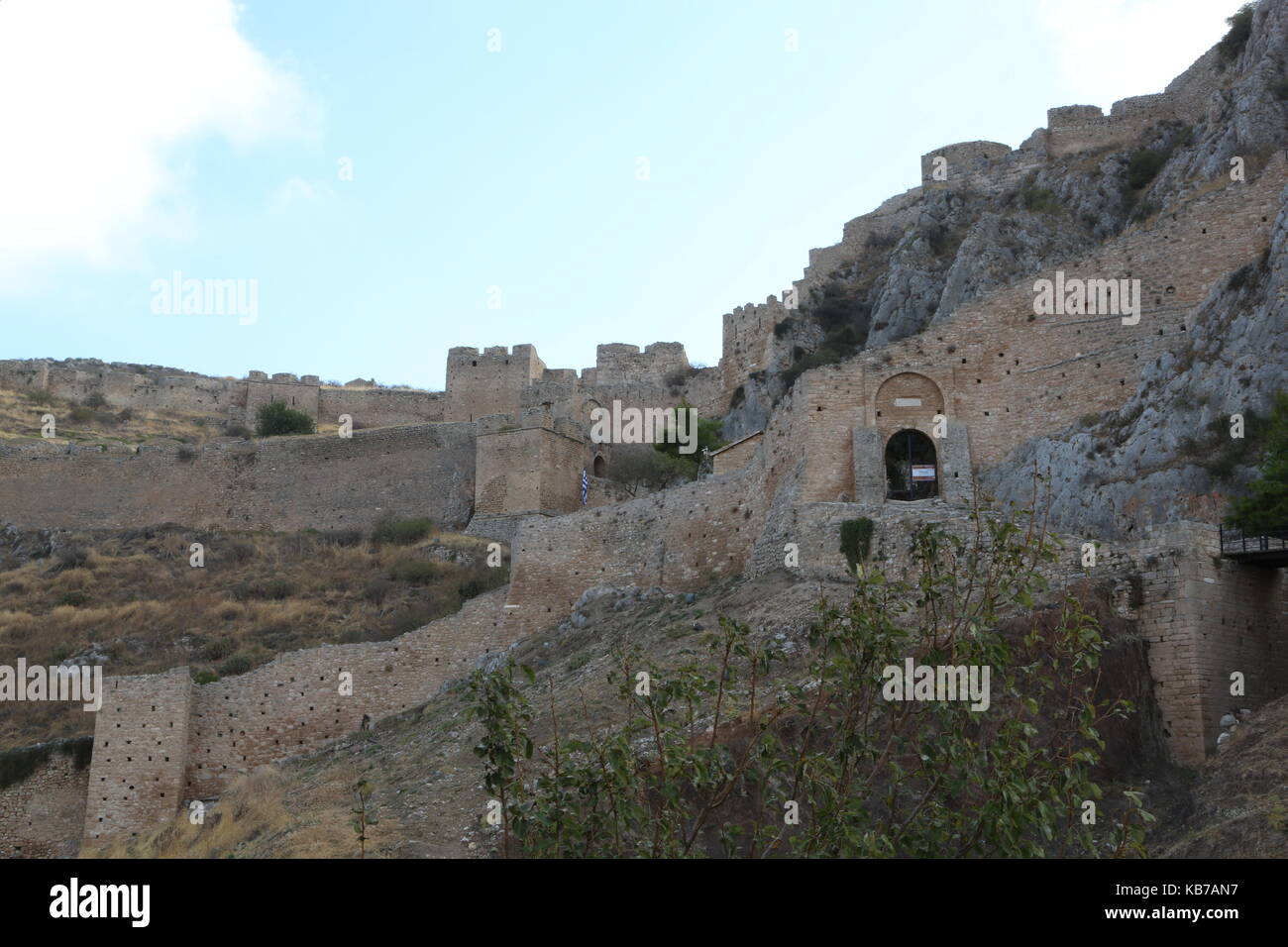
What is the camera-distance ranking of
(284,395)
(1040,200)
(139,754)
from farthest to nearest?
1. (284,395)
2. (1040,200)
3. (139,754)

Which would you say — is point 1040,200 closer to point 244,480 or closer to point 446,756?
point 244,480

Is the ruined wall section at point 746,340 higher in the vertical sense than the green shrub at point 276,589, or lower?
higher

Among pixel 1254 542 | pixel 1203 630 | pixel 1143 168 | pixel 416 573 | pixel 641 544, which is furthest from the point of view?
pixel 1143 168

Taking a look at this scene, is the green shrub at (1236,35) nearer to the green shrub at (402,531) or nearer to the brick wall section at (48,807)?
the green shrub at (402,531)

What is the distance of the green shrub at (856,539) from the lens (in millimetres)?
17453

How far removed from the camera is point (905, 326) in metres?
32.3

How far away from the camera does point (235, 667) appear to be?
934 inches

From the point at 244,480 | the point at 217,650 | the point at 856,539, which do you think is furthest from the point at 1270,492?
the point at 244,480

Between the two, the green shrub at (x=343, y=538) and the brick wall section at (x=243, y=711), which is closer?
the brick wall section at (x=243, y=711)

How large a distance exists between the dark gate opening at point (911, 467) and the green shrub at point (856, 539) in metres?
2.98

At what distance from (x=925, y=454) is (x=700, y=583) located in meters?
4.59

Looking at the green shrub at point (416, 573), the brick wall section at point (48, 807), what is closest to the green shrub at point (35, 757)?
the brick wall section at point (48, 807)

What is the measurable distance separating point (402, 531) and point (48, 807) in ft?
43.3
